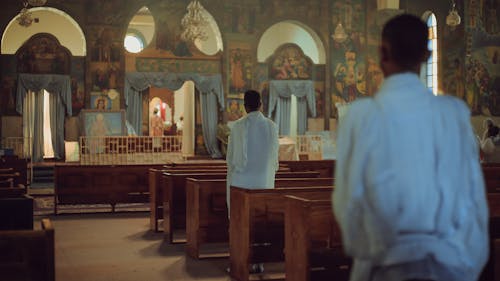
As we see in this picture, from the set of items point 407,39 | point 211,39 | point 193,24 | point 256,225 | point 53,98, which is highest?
point 211,39

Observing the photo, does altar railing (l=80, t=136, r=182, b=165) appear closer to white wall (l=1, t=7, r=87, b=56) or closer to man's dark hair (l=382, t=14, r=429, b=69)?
white wall (l=1, t=7, r=87, b=56)

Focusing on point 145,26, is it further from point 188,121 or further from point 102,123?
point 102,123

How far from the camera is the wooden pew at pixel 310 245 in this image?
5129mm

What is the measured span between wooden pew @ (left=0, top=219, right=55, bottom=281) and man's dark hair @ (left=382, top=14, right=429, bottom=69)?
7.18 ft

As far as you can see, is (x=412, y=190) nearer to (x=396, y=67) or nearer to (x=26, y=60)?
(x=396, y=67)

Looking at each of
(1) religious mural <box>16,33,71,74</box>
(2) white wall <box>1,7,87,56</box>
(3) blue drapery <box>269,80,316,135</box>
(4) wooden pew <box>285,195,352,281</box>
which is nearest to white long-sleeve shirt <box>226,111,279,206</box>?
(4) wooden pew <box>285,195,352,281</box>

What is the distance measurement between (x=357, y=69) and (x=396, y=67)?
23.2 metres

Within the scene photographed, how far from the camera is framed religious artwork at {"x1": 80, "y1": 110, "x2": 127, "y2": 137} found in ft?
69.3

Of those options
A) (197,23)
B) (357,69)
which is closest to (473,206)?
(197,23)

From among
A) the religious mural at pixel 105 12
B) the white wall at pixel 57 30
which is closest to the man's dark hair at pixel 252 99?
the religious mural at pixel 105 12

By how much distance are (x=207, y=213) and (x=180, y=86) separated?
15117 mm

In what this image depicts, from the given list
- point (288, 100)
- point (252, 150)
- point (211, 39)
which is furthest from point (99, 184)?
point (211, 39)

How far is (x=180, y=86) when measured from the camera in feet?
74.9

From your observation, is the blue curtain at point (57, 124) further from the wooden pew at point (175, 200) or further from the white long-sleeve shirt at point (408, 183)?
the white long-sleeve shirt at point (408, 183)
